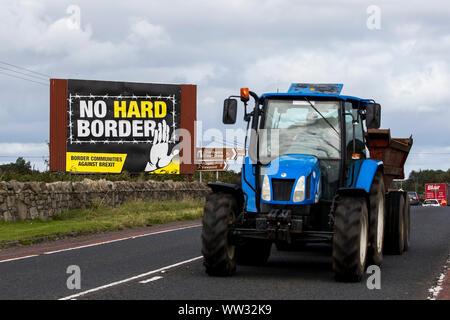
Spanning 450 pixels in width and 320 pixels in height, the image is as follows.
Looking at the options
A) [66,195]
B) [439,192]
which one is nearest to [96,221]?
[66,195]

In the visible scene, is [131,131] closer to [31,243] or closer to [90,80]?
[90,80]

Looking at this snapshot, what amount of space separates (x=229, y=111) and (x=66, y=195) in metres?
18.8

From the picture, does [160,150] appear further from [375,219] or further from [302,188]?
[302,188]

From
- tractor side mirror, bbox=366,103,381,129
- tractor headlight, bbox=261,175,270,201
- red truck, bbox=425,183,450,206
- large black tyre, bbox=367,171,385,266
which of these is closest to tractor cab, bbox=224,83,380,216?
tractor side mirror, bbox=366,103,381,129

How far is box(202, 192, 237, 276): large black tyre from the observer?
37.8 ft

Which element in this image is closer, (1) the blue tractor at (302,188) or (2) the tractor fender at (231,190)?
(1) the blue tractor at (302,188)

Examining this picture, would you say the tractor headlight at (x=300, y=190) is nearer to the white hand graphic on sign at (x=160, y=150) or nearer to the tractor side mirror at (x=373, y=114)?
the tractor side mirror at (x=373, y=114)

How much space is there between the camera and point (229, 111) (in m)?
11.7

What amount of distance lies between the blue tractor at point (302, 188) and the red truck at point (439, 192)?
70598mm

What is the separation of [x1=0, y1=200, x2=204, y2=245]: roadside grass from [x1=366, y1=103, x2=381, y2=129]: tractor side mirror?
1004cm

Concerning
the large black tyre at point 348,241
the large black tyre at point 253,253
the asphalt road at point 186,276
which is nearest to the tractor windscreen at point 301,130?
the large black tyre at point 348,241

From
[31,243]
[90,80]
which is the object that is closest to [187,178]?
[90,80]

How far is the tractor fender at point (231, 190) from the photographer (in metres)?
12.0
